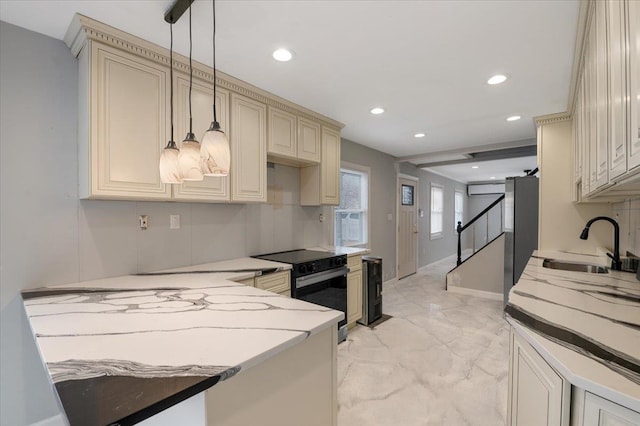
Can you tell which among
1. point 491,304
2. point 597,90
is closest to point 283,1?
point 597,90

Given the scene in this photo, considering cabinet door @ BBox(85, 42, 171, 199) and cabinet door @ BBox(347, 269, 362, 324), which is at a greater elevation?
cabinet door @ BBox(85, 42, 171, 199)

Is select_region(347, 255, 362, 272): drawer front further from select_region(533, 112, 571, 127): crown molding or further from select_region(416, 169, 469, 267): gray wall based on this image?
select_region(416, 169, 469, 267): gray wall

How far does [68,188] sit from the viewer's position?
183 centimetres

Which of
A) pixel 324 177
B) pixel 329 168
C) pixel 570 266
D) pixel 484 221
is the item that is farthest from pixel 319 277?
pixel 484 221

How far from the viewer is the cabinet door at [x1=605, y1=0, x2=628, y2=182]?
0.96 metres

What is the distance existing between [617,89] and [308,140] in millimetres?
2431

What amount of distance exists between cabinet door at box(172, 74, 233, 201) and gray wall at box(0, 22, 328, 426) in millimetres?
370

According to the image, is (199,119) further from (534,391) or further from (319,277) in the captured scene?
(534,391)

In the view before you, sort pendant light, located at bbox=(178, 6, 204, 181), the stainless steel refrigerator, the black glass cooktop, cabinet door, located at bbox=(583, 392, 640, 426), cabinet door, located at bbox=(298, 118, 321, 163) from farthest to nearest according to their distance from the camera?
the stainless steel refrigerator < cabinet door, located at bbox=(298, 118, 321, 163) < the black glass cooktop < pendant light, located at bbox=(178, 6, 204, 181) < cabinet door, located at bbox=(583, 392, 640, 426)

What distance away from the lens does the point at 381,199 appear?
16.4 feet

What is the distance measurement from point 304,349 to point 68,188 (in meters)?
1.86

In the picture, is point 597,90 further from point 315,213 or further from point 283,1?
point 315,213

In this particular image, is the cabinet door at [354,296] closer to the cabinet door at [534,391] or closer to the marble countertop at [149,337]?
the marble countertop at [149,337]

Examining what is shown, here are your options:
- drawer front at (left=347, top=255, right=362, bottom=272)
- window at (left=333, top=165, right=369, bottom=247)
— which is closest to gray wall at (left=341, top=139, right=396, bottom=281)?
window at (left=333, top=165, right=369, bottom=247)
